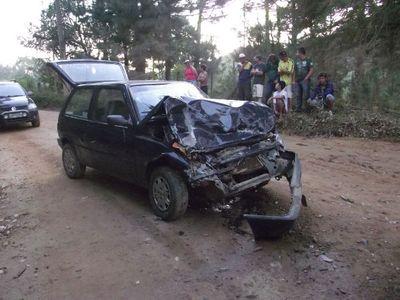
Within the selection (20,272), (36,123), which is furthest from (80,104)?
(36,123)

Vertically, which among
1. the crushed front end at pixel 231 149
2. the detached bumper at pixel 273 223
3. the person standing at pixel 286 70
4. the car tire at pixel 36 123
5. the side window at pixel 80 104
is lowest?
the detached bumper at pixel 273 223

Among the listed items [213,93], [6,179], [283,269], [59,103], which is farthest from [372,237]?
[59,103]

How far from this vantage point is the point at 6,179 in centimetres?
795

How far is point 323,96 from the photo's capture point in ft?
A: 36.0

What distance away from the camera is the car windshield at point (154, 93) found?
5770 mm

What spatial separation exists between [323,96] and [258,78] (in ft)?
6.70

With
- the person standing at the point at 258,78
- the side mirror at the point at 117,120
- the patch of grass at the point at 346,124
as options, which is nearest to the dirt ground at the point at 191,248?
the side mirror at the point at 117,120

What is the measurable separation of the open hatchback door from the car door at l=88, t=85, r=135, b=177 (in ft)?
5.61

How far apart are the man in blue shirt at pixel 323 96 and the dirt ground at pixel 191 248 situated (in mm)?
4037

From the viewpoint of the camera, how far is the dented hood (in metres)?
5.00

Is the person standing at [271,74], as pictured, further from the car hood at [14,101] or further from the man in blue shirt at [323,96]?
the car hood at [14,101]

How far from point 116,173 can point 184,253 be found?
2.10 m

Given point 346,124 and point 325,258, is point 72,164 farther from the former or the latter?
point 346,124

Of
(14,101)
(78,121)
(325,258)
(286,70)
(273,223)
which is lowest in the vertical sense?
(325,258)
